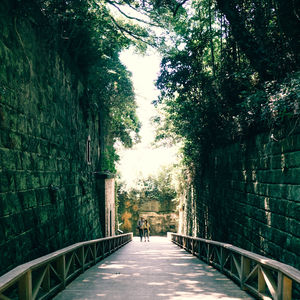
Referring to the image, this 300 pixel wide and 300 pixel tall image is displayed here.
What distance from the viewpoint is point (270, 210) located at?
5.47 meters

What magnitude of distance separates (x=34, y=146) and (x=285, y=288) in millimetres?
4335

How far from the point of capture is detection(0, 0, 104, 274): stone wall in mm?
4371

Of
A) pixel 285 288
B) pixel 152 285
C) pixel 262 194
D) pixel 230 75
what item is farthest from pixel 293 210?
pixel 230 75

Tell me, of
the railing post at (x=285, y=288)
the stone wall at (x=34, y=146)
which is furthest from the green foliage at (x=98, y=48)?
the railing post at (x=285, y=288)

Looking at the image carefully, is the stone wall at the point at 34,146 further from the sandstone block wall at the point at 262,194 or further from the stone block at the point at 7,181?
the sandstone block wall at the point at 262,194

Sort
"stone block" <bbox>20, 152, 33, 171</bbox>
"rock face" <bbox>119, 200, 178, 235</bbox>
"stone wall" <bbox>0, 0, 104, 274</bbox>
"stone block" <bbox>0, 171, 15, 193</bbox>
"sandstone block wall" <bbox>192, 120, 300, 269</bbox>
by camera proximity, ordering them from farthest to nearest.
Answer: "rock face" <bbox>119, 200, 178, 235</bbox>
"stone block" <bbox>20, 152, 33, 171</bbox>
"sandstone block wall" <bbox>192, 120, 300, 269</bbox>
"stone wall" <bbox>0, 0, 104, 274</bbox>
"stone block" <bbox>0, 171, 15, 193</bbox>

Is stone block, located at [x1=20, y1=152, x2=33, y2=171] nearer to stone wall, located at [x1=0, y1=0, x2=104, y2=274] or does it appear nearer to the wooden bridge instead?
stone wall, located at [x1=0, y1=0, x2=104, y2=274]

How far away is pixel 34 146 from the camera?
5477 mm

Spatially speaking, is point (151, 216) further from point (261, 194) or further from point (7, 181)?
point (7, 181)

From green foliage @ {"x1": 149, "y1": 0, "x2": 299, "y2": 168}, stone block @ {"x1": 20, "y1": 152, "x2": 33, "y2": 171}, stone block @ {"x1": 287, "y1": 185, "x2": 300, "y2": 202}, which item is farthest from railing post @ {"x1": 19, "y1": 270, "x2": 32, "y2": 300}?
green foliage @ {"x1": 149, "y1": 0, "x2": 299, "y2": 168}

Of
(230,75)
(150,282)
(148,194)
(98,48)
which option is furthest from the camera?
(148,194)

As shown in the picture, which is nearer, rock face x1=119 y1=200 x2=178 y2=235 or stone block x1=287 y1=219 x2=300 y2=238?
stone block x1=287 y1=219 x2=300 y2=238

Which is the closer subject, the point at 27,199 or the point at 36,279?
the point at 36,279

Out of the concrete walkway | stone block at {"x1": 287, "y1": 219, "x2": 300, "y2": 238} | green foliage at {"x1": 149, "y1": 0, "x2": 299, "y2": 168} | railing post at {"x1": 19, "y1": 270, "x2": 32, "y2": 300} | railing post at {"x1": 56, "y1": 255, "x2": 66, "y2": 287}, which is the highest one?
green foliage at {"x1": 149, "y1": 0, "x2": 299, "y2": 168}
